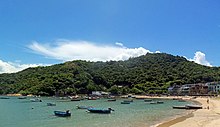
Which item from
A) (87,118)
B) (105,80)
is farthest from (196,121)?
(105,80)

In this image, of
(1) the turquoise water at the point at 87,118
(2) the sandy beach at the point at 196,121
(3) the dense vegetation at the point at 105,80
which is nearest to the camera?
(2) the sandy beach at the point at 196,121

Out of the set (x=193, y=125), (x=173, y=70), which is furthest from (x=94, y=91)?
(x=193, y=125)

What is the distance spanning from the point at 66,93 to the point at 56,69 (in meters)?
40.8

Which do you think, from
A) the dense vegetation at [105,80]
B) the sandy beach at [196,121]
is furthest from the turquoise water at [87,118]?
the dense vegetation at [105,80]

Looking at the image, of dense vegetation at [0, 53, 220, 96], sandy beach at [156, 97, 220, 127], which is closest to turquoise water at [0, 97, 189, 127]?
sandy beach at [156, 97, 220, 127]

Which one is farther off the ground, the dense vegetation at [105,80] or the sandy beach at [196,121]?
the dense vegetation at [105,80]

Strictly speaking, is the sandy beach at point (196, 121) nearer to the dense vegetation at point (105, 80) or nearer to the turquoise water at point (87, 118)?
the turquoise water at point (87, 118)

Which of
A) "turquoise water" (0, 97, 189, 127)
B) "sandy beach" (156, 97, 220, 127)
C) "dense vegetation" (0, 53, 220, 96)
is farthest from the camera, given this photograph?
"dense vegetation" (0, 53, 220, 96)

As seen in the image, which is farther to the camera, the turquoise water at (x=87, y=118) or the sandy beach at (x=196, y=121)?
the turquoise water at (x=87, y=118)

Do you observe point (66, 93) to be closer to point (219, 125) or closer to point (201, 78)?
point (201, 78)

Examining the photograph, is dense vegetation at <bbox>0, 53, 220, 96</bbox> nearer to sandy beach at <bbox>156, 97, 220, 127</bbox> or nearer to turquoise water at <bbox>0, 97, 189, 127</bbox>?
turquoise water at <bbox>0, 97, 189, 127</bbox>

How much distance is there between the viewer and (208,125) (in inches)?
1334

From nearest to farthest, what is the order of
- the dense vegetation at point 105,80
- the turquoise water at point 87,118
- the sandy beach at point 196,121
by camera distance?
the sandy beach at point 196,121
the turquoise water at point 87,118
the dense vegetation at point 105,80

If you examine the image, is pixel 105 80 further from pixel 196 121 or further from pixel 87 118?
pixel 196 121
